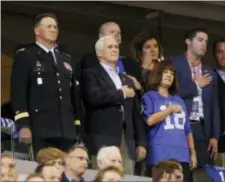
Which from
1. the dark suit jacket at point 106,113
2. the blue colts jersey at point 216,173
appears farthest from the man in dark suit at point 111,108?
the blue colts jersey at point 216,173

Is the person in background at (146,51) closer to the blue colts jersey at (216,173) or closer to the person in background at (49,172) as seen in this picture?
the blue colts jersey at (216,173)

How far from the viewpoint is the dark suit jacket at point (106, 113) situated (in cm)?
867

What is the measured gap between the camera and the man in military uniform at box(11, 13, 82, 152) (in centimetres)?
841

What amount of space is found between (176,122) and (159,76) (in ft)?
1.35

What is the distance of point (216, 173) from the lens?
9312 mm

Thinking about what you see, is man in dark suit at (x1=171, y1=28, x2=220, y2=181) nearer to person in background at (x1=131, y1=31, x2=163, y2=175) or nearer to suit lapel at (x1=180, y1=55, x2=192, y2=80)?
suit lapel at (x1=180, y1=55, x2=192, y2=80)

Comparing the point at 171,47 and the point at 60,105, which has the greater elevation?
the point at 171,47

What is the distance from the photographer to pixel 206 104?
9516 millimetres

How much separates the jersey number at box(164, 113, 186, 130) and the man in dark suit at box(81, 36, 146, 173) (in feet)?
0.68

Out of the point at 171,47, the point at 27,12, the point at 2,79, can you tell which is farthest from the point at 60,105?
the point at 171,47

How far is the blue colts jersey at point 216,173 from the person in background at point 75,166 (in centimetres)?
170

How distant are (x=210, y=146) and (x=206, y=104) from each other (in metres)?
0.38

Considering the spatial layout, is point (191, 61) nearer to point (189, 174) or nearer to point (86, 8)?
point (189, 174)

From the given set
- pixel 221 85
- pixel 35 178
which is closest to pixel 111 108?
pixel 221 85
